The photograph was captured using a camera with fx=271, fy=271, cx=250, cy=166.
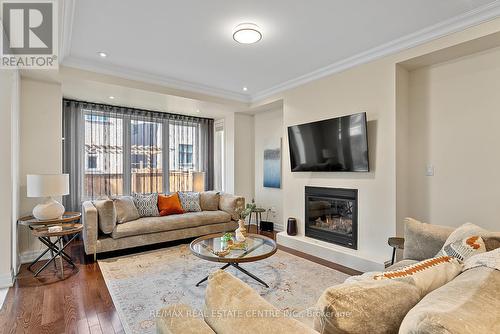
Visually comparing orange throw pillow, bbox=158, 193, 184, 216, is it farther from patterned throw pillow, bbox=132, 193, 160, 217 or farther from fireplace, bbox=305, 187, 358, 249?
fireplace, bbox=305, 187, 358, 249

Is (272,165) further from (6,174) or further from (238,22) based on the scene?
(6,174)

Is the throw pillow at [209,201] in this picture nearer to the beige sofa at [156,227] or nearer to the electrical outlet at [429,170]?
the beige sofa at [156,227]

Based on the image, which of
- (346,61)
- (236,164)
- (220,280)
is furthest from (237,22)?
(236,164)

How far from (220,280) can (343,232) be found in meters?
3.13

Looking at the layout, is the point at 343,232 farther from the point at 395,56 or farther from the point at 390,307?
the point at 390,307

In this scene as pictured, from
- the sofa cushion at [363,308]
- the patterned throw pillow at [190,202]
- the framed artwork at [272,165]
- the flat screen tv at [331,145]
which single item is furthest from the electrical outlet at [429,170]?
the patterned throw pillow at [190,202]

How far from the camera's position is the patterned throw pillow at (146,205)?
441 cm

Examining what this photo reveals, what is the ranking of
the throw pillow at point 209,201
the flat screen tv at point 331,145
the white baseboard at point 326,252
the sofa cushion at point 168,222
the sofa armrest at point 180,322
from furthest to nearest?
the throw pillow at point 209,201 < the sofa cushion at point 168,222 < the flat screen tv at point 331,145 < the white baseboard at point 326,252 < the sofa armrest at point 180,322

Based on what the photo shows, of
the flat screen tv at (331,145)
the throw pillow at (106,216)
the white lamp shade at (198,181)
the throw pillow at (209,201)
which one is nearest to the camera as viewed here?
the flat screen tv at (331,145)

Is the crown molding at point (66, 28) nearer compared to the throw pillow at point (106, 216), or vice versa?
the crown molding at point (66, 28)

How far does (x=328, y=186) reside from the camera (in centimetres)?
394

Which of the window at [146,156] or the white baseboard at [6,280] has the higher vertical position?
the window at [146,156]

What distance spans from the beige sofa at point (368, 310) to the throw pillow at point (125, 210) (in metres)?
3.37

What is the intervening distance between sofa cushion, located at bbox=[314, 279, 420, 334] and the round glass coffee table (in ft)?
5.79
